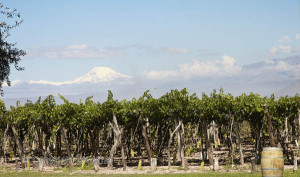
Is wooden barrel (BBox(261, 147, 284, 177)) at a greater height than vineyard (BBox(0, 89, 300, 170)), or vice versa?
vineyard (BBox(0, 89, 300, 170))

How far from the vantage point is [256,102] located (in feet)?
79.5

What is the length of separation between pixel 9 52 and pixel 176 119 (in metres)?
9.60

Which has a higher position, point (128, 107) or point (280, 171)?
point (128, 107)

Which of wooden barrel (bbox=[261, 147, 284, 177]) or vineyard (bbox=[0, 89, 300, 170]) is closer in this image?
wooden barrel (bbox=[261, 147, 284, 177])

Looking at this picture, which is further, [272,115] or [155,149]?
[155,149]

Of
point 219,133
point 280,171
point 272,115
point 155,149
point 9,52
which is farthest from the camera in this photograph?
point 219,133

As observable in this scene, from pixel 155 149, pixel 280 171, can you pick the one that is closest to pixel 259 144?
pixel 155 149

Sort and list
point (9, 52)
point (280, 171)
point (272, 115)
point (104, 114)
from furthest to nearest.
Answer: point (104, 114) < point (272, 115) < point (9, 52) < point (280, 171)

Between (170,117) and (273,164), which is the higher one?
(170,117)

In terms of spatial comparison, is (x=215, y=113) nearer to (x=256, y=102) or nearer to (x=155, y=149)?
(x=256, y=102)

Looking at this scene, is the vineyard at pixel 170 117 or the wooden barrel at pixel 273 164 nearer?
the wooden barrel at pixel 273 164

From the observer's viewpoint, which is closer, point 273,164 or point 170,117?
point 273,164

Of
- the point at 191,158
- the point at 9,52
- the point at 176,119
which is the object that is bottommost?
the point at 191,158

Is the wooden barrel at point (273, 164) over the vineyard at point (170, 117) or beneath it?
beneath
